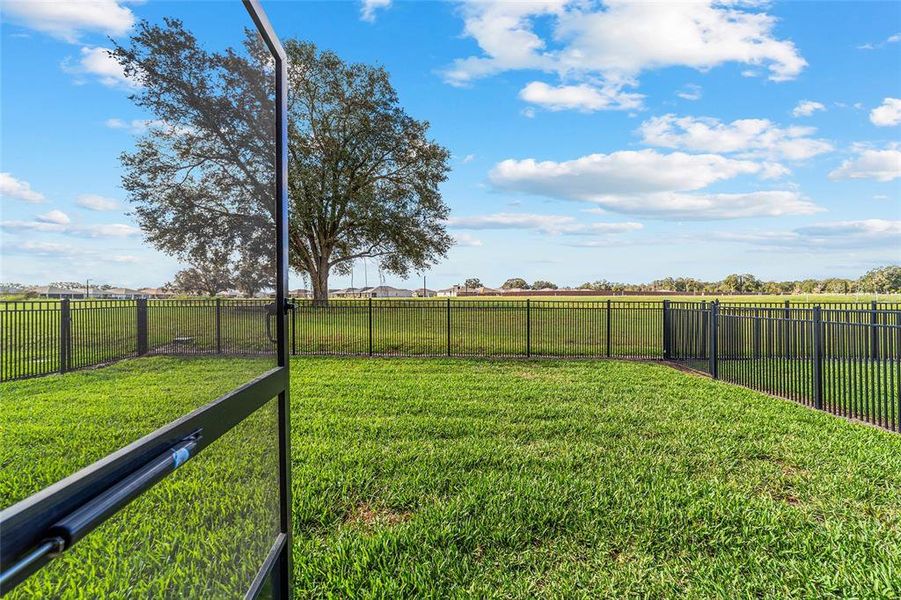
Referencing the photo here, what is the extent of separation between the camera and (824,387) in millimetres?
5887

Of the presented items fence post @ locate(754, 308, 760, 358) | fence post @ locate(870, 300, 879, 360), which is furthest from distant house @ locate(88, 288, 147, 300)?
fence post @ locate(754, 308, 760, 358)

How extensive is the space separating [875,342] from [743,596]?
4.76 metres

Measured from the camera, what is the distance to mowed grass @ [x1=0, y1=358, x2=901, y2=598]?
1.19 m

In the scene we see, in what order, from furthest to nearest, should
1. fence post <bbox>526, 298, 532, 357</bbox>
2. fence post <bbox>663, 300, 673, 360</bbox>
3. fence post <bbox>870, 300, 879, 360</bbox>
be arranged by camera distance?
fence post <bbox>526, 298, 532, 357</bbox> < fence post <bbox>663, 300, 673, 360</bbox> < fence post <bbox>870, 300, 879, 360</bbox>

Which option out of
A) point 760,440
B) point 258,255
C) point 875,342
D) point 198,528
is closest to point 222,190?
point 258,255

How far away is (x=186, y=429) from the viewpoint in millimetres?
1104

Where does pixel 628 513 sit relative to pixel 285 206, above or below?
below

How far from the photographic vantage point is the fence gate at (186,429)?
2.57ft

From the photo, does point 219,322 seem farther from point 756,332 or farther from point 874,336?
point 756,332

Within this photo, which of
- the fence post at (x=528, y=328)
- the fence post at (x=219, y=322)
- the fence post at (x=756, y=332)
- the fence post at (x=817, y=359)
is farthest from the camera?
the fence post at (x=528, y=328)

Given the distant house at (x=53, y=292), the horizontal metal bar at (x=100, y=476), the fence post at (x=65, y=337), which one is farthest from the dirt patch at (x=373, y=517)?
the distant house at (x=53, y=292)

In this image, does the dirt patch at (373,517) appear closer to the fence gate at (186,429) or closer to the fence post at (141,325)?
the fence gate at (186,429)

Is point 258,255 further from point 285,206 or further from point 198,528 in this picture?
point 198,528

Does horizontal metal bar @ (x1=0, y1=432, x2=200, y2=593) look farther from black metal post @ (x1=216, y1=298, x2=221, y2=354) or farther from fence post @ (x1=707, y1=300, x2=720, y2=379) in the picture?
fence post @ (x1=707, y1=300, x2=720, y2=379)
